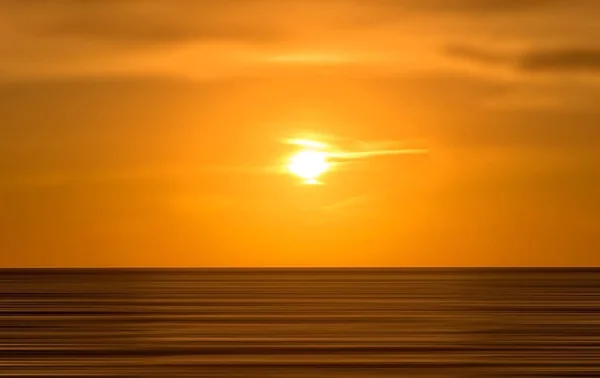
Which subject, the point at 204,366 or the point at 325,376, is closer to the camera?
the point at 325,376

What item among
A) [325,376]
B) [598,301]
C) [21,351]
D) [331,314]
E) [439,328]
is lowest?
[325,376]

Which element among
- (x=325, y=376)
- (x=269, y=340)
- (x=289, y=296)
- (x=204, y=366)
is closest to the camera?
(x=325, y=376)

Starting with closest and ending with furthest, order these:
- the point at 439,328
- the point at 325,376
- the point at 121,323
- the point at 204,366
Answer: the point at 325,376, the point at 204,366, the point at 439,328, the point at 121,323

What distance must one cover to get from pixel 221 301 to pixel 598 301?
390 inches

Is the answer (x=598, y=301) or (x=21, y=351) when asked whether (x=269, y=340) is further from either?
(x=598, y=301)

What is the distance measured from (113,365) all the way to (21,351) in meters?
2.31

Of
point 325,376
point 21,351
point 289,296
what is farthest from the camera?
point 289,296

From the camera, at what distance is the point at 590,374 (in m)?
16.7

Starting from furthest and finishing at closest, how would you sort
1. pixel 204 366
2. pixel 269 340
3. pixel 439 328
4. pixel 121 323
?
pixel 121 323 → pixel 439 328 → pixel 269 340 → pixel 204 366

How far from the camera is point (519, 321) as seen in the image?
83.4ft

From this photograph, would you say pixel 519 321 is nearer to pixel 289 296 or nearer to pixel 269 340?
pixel 269 340

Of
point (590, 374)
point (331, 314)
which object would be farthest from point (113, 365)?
point (331, 314)

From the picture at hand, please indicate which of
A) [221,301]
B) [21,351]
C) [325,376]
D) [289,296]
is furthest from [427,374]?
[289,296]

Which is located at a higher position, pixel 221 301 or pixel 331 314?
pixel 221 301
